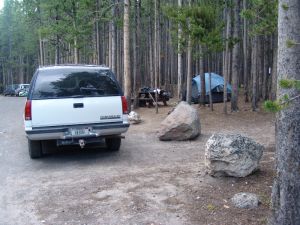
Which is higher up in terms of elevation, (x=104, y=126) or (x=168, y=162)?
(x=104, y=126)

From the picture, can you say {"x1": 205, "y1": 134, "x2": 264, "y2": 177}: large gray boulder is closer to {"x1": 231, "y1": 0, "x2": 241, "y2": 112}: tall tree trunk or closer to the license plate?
the license plate

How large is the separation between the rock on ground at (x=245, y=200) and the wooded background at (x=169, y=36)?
286 inches

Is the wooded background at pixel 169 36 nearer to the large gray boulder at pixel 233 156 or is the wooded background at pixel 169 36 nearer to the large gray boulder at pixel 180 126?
the large gray boulder at pixel 180 126

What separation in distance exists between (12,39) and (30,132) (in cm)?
6181

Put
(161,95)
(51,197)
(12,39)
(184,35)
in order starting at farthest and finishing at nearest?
1. (12,39)
2. (161,95)
3. (184,35)
4. (51,197)

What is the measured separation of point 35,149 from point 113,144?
1780 millimetres

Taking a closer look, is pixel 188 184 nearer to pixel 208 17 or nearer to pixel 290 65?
pixel 290 65

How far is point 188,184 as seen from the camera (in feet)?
22.4

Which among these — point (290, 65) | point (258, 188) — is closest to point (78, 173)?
point (258, 188)

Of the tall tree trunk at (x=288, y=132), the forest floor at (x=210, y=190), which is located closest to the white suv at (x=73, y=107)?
the forest floor at (x=210, y=190)

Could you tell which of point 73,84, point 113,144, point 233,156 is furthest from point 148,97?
point 233,156

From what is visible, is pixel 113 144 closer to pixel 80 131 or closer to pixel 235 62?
pixel 80 131

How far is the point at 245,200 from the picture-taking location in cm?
581

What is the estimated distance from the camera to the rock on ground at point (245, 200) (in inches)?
227
